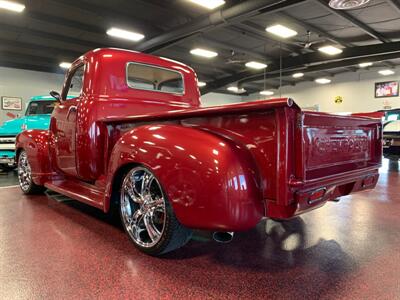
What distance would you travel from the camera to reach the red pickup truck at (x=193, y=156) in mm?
1862

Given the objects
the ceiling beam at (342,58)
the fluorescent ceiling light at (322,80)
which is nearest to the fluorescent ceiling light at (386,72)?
the fluorescent ceiling light at (322,80)

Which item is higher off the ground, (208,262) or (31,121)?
(31,121)

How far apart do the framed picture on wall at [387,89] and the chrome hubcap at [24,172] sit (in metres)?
17.0

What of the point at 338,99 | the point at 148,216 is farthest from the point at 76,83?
the point at 338,99

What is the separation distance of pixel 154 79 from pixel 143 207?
1776 mm

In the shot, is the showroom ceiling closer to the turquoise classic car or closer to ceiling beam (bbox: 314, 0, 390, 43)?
ceiling beam (bbox: 314, 0, 390, 43)

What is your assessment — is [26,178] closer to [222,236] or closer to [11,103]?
[222,236]

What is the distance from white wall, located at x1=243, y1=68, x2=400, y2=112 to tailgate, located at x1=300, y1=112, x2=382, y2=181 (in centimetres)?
1537

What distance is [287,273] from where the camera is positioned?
2133mm

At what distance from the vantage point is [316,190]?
79.0 inches

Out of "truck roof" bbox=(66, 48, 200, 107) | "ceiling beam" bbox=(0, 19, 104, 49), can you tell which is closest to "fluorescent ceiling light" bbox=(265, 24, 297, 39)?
"ceiling beam" bbox=(0, 19, 104, 49)

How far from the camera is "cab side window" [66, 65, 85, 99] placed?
345 cm

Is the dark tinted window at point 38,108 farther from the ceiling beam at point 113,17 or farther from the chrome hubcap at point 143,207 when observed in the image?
the chrome hubcap at point 143,207

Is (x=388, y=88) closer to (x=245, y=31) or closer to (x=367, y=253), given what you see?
(x=245, y=31)
